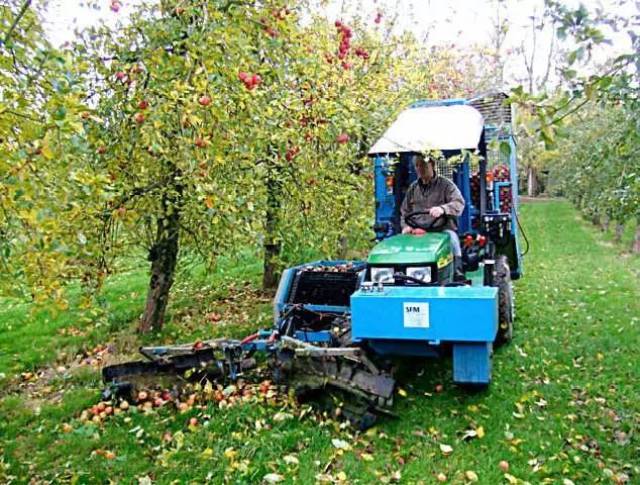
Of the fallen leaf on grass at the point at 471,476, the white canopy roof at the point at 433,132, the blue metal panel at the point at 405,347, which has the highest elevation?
the white canopy roof at the point at 433,132

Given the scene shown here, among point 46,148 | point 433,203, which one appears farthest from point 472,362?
point 46,148

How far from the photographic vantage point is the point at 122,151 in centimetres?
548

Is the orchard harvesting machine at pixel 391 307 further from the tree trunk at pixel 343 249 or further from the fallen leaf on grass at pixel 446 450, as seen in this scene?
the tree trunk at pixel 343 249

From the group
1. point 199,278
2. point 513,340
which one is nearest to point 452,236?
point 513,340

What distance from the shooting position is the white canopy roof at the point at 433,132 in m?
5.27

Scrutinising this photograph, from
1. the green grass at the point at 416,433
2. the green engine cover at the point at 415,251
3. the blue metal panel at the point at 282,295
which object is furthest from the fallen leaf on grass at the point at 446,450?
the blue metal panel at the point at 282,295

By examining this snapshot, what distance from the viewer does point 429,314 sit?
432 cm

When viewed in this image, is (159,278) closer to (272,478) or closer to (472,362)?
(272,478)

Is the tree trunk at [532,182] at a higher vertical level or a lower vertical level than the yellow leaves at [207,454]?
higher

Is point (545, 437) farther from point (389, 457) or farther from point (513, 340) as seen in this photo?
point (513, 340)

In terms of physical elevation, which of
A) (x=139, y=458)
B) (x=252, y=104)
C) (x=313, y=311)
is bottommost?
(x=139, y=458)

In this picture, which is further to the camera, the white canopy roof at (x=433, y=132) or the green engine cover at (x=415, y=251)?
the white canopy roof at (x=433, y=132)

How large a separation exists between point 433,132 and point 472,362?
2.20 m

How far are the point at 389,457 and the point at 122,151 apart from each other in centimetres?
352
